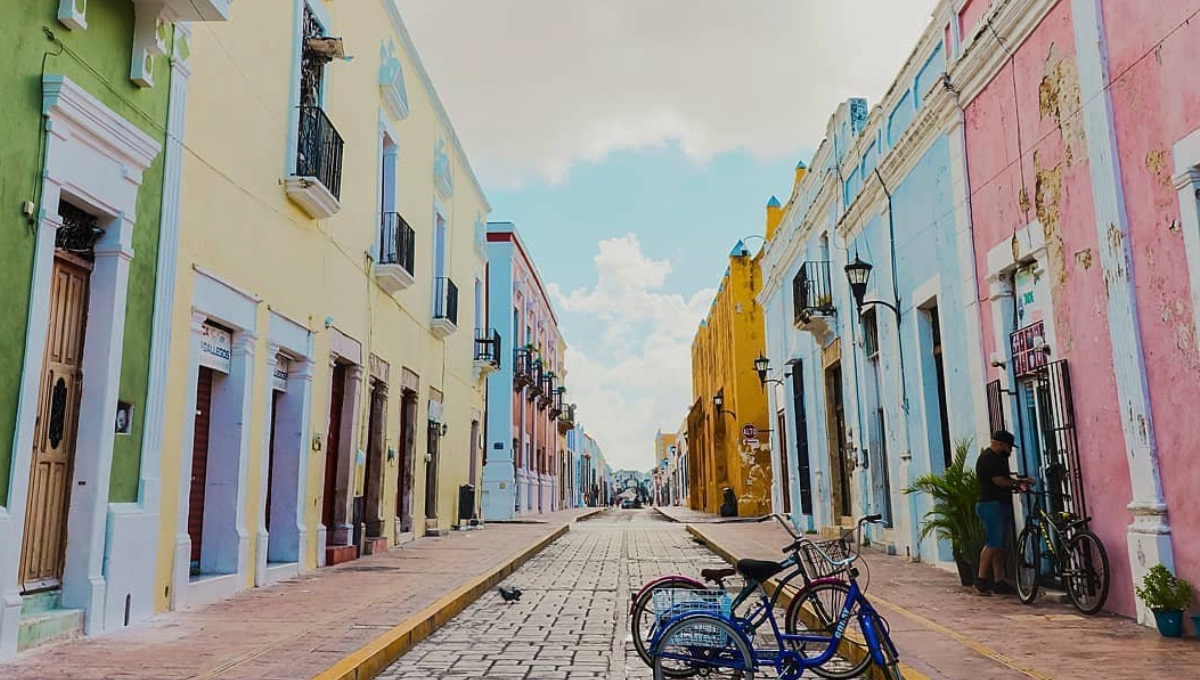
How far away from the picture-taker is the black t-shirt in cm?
793

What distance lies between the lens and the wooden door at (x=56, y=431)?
19.0 feet

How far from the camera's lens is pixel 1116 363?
21.6ft

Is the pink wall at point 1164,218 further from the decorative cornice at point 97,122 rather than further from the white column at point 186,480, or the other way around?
the white column at point 186,480

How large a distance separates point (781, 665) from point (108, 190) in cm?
551

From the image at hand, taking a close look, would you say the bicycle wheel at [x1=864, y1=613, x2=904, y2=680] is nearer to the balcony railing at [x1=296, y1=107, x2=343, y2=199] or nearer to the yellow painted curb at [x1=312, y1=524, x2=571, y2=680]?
the yellow painted curb at [x1=312, y1=524, x2=571, y2=680]

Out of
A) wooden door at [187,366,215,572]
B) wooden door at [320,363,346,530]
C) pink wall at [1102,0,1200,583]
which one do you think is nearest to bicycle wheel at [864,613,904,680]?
pink wall at [1102,0,1200,583]

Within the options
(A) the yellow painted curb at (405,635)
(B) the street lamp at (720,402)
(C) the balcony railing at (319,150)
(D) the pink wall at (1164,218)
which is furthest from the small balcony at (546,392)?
(D) the pink wall at (1164,218)

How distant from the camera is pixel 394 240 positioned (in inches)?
539

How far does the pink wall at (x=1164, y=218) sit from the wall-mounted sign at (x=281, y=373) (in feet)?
27.3

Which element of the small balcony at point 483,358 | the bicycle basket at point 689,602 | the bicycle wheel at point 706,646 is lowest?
the bicycle wheel at point 706,646

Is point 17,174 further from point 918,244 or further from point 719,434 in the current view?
point 719,434

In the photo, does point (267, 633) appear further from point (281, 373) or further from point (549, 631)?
point (281, 373)

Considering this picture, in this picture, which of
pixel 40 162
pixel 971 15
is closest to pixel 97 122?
pixel 40 162

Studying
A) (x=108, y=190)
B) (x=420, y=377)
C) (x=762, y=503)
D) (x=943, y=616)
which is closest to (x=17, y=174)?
(x=108, y=190)
